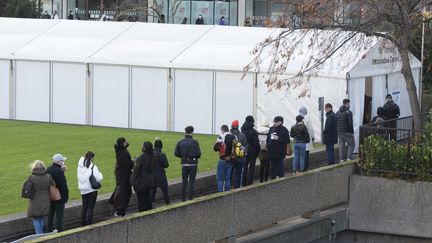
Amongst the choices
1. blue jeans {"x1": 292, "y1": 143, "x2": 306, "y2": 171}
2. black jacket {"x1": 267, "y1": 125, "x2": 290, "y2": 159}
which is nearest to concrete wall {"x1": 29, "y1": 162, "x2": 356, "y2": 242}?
black jacket {"x1": 267, "y1": 125, "x2": 290, "y2": 159}

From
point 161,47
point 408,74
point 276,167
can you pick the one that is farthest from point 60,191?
point 161,47

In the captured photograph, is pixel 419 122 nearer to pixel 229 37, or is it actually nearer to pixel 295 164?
pixel 295 164

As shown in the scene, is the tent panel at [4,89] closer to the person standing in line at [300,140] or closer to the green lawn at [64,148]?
the green lawn at [64,148]

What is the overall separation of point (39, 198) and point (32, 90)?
53.8 feet

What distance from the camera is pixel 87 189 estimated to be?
619 inches

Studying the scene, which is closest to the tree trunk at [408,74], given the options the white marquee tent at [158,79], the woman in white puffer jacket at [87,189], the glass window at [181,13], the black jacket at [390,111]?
the black jacket at [390,111]

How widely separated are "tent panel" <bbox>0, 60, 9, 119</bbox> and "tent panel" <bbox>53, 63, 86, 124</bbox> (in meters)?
1.56

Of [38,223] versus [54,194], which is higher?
[54,194]

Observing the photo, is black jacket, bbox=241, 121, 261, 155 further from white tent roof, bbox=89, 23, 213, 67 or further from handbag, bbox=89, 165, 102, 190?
white tent roof, bbox=89, 23, 213, 67

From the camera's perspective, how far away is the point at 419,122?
2205cm

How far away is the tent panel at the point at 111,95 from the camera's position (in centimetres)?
2945

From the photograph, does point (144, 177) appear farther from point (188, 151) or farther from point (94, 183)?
point (188, 151)

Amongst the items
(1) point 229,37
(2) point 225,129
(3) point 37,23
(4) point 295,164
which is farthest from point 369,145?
(3) point 37,23

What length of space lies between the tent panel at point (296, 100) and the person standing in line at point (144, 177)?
10392 millimetres
